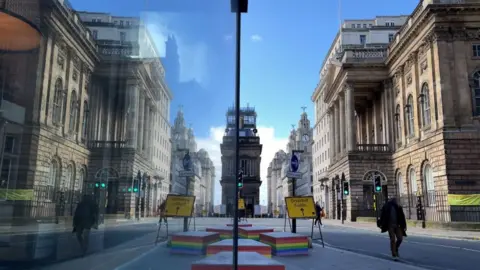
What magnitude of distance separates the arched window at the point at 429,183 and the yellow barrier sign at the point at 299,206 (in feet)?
70.2

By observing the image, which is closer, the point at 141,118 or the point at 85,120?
the point at 85,120

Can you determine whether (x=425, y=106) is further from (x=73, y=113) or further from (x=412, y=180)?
(x=73, y=113)

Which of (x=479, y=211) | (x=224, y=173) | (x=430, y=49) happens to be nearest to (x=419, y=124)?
(x=430, y=49)

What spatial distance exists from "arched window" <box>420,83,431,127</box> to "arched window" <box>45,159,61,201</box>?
34920 mm

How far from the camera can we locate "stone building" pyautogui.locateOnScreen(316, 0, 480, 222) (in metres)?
28.9

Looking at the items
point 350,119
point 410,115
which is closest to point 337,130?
point 350,119

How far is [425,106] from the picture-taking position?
113ft

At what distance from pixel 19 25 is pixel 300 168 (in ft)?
243

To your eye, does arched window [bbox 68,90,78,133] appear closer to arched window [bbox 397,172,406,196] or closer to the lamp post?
the lamp post

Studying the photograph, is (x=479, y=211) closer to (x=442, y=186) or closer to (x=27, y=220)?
(x=442, y=186)

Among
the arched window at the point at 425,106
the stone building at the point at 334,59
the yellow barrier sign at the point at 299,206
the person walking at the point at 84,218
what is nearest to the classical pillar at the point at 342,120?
the stone building at the point at 334,59

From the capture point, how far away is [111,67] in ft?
11.5

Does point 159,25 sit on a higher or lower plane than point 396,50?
lower

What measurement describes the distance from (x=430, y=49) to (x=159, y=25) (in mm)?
33221
